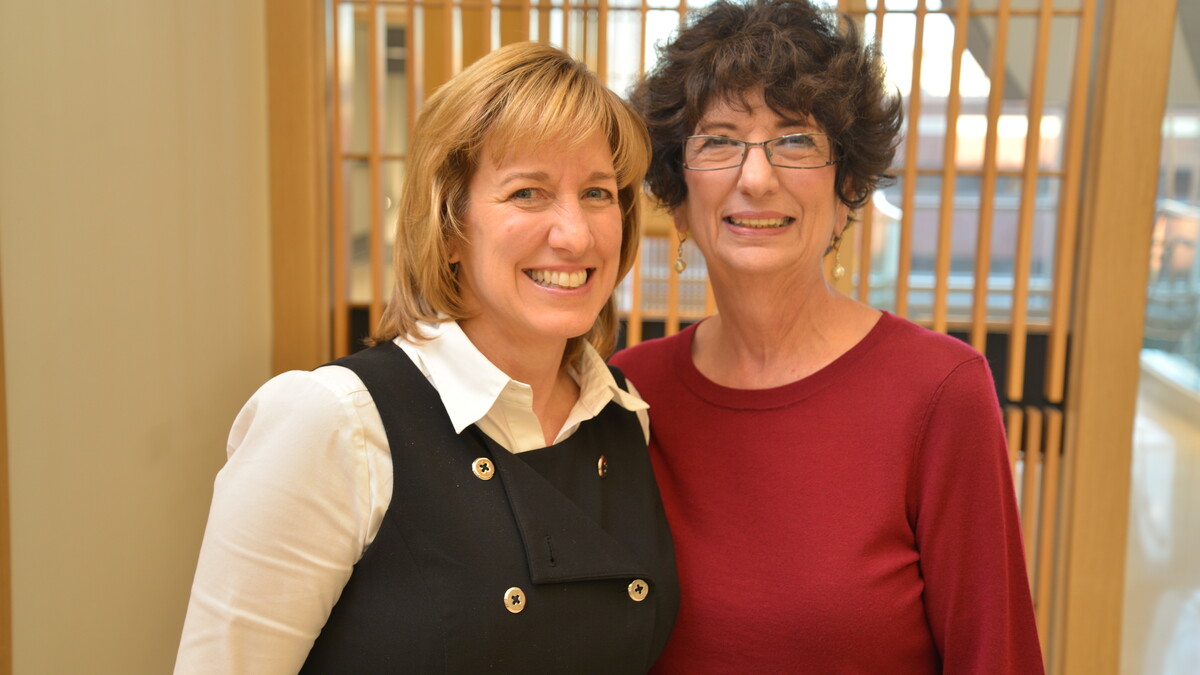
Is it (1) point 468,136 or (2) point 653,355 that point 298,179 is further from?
(1) point 468,136

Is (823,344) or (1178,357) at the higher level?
(823,344)

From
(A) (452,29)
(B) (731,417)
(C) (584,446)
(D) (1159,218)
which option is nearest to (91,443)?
(C) (584,446)

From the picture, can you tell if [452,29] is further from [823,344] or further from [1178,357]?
[1178,357]

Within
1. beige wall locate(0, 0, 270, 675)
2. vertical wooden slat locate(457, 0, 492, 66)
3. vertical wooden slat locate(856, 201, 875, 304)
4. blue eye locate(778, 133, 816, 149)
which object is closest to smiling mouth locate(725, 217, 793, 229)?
blue eye locate(778, 133, 816, 149)

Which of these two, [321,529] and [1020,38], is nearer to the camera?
[321,529]

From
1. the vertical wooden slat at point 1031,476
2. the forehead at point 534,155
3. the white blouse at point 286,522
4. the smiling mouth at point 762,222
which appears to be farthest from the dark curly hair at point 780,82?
the vertical wooden slat at point 1031,476

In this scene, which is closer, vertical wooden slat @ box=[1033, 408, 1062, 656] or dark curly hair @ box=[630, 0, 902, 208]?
dark curly hair @ box=[630, 0, 902, 208]

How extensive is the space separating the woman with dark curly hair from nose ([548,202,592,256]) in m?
0.36

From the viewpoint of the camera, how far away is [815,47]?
1729 mm

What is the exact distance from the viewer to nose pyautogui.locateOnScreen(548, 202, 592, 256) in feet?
4.72

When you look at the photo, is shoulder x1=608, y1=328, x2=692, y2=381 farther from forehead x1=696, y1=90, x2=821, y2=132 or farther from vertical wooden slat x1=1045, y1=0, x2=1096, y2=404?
vertical wooden slat x1=1045, y1=0, x2=1096, y2=404

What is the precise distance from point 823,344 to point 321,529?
35.9 inches

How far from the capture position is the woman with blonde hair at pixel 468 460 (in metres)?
1.29

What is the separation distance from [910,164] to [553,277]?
2016 millimetres
